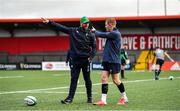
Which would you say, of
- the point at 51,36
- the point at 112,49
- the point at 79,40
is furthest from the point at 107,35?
the point at 51,36

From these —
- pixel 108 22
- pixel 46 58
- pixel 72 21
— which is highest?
pixel 108 22

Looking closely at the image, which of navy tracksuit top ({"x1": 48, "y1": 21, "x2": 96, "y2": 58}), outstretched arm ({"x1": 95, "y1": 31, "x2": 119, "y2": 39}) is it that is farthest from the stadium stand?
outstretched arm ({"x1": 95, "y1": 31, "x2": 119, "y2": 39})

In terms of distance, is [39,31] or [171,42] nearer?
[171,42]

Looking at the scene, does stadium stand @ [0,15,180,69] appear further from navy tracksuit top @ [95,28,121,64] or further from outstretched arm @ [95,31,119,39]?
outstretched arm @ [95,31,119,39]

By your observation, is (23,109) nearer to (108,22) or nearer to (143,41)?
(108,22)

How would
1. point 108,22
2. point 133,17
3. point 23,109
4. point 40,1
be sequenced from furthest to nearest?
point 40,1, point 133,17, point 108,22, point 23,109

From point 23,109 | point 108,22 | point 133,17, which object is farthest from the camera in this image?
point 133,17

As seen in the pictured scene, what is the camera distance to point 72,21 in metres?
46.7

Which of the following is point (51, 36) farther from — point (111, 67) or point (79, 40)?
point (111, 67)

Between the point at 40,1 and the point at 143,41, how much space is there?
9.50m

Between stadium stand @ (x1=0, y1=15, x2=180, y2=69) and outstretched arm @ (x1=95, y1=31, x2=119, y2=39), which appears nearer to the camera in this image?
outstretched arm @ (x1=95, y1=31, x2=119, y2=39)

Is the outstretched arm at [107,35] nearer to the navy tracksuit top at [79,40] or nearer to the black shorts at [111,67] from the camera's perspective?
the navy tracksuit top at [79,40]

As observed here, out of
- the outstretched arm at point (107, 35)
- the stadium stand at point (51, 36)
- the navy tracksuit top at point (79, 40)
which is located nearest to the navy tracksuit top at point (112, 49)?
the outstretched arm at point (107, 35)

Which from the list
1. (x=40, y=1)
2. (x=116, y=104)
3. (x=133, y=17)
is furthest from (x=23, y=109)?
(x=40, y=1)
